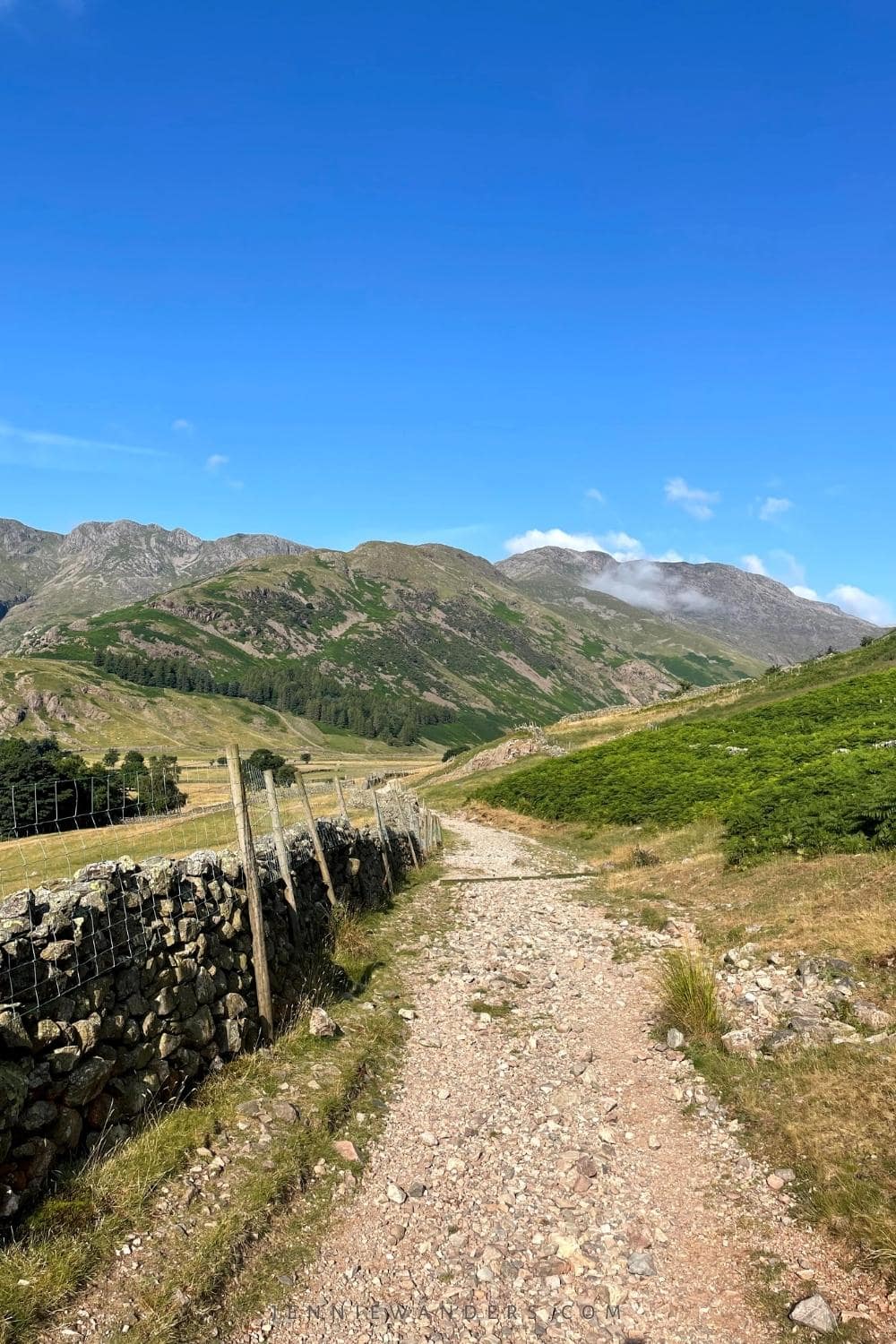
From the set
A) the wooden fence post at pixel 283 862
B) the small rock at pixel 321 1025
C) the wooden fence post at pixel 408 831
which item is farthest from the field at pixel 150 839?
the small rock at pixel 321 1025

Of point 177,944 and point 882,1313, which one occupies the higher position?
point 177,944

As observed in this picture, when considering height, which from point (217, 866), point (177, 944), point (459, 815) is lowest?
point (459, 815)

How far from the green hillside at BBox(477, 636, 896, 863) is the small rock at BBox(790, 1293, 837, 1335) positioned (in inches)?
550

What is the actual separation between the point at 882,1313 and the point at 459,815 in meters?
48.4

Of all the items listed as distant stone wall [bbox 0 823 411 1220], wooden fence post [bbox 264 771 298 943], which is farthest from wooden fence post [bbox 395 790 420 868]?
distant stone wall [bbox 0 823 411 1220]

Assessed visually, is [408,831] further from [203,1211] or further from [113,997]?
[203,1211]

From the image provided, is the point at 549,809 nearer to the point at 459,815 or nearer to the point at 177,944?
the point at 459,815

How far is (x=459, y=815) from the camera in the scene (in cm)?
5356

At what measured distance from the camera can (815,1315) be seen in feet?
18.7

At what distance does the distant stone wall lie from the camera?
23.2 ft

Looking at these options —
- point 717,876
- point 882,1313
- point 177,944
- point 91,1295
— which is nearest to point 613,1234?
point 882,1313

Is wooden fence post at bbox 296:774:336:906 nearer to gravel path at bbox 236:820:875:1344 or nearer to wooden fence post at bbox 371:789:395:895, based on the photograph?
gravel path at bbox 236:820:875:1344

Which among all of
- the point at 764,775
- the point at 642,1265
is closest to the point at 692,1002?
the point at 642,1265

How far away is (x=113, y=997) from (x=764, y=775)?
95.0ft
